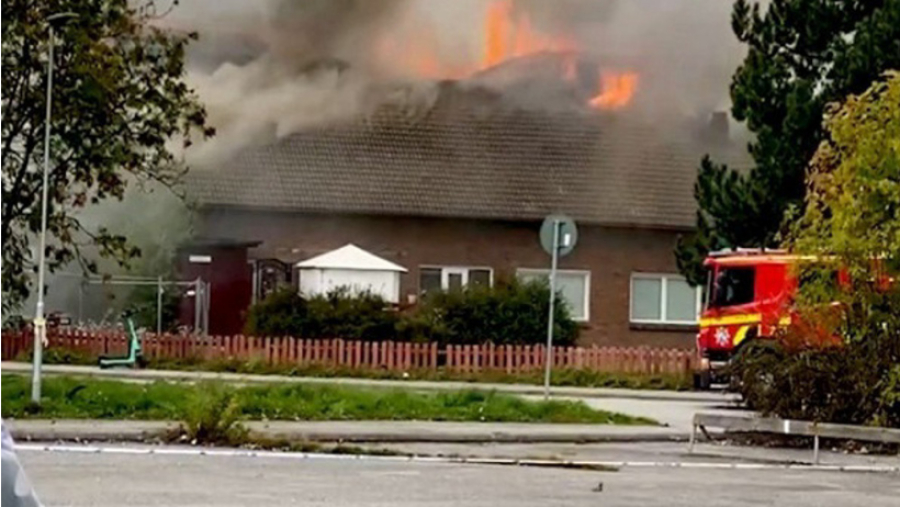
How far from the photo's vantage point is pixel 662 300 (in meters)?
50.1

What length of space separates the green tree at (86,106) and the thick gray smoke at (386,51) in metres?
14.5

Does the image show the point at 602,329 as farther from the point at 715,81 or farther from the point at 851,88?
the point at 851,88

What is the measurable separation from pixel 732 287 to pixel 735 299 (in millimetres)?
221

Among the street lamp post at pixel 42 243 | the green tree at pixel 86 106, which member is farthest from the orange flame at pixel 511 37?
the street lamp post at pixel 42 243

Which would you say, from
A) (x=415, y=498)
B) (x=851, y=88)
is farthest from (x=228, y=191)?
(x=415, y=498)

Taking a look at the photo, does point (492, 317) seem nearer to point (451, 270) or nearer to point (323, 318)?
point (323, 318)

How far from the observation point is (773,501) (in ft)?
47.7

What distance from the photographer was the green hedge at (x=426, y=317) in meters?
40.2

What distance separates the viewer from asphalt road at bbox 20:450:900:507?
44.2 feet

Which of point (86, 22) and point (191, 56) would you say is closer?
point (86, 22)

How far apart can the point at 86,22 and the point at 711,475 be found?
523 inches

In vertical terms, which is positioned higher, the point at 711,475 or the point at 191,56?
the point at 191,56

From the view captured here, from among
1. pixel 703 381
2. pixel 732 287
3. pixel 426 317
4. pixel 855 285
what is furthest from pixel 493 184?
pixel 855 285

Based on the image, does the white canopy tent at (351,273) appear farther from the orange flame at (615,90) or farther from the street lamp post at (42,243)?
the street lamp post at (42,243)
